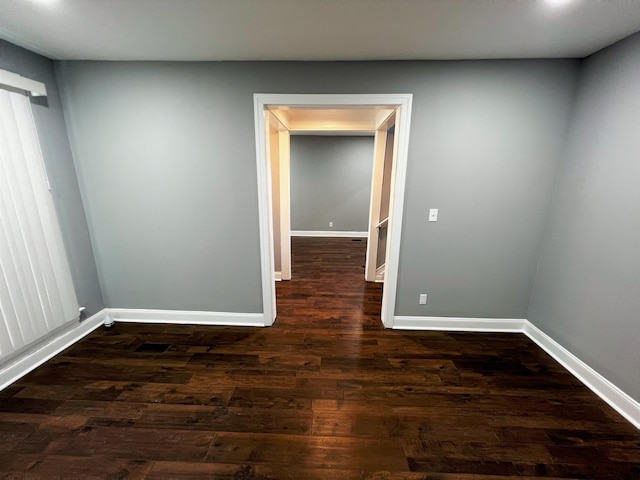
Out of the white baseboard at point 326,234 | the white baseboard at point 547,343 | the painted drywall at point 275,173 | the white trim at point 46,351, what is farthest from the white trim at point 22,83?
the white baseboard at point 326,234

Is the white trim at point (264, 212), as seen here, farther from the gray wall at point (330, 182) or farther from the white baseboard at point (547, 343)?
the gray wall at point (330, 182)

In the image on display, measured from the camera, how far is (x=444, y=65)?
196 centimetres

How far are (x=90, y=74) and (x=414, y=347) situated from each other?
360 centimetres

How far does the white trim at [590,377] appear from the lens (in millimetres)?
1551

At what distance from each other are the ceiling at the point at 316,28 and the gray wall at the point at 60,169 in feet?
0.40

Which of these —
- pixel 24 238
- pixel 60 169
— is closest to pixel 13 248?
pixel 24 238

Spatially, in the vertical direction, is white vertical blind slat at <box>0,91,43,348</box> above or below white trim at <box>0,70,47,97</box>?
below

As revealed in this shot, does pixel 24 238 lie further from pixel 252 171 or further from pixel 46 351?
pixel 252 171

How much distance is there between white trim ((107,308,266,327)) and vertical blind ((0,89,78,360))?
21.2 inches

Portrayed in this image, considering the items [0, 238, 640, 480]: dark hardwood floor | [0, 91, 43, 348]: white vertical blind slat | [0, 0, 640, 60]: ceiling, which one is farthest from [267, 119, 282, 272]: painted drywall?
[0, 91, 43, 348]: white vertical blind slat

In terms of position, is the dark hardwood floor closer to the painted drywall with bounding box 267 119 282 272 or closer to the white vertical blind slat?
the white vertical blind slat

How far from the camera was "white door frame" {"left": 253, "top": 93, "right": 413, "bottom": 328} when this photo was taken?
2.03 meters

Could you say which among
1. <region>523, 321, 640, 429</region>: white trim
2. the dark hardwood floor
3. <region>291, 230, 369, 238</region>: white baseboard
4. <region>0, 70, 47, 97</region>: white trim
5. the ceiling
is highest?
the ceiling

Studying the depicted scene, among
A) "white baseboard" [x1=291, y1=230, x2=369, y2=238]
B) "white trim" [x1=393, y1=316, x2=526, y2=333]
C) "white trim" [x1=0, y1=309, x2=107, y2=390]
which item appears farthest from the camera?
"white baseboard" [x1=291, y1=230, x2=369, y2=238]
